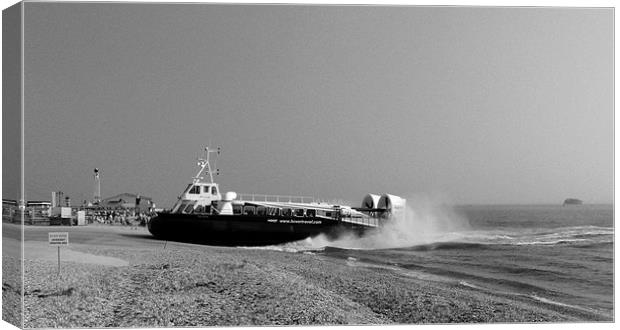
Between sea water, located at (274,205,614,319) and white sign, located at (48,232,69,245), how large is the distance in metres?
6.49

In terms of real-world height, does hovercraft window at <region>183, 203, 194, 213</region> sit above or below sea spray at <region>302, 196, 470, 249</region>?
above

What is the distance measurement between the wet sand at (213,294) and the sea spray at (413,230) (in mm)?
1550

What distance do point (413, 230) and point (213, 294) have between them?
6406mm

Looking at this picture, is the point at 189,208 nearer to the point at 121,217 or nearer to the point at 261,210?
the point at 261,210

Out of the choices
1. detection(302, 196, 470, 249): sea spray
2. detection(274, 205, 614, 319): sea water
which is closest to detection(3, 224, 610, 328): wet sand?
detection(274, 205, 614, 319): sea water

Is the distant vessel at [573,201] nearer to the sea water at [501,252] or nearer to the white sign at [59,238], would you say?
the sea water at [501,252]

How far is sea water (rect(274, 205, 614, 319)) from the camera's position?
672 inches

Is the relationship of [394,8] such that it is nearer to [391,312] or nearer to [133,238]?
[391,312]

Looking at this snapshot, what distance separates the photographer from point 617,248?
55.3 feet

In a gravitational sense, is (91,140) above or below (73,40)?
below

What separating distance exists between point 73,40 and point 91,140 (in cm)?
180

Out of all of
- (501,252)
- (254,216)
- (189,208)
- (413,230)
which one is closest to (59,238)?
(189,208)

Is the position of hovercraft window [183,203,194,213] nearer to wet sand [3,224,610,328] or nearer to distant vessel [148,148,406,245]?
distant vessel [148,148,406,245]

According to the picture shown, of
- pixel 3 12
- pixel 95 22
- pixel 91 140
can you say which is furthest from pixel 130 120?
pixel 3 12
